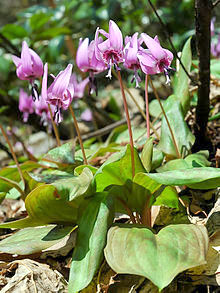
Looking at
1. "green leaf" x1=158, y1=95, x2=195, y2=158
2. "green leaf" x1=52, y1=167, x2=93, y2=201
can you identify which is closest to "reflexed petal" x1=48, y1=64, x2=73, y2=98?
"green leaf" x1=52, y1=167, x2=93, y2=201

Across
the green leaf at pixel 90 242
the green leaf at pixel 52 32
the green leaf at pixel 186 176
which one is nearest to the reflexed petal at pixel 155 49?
the green leaf at pixel 186 176

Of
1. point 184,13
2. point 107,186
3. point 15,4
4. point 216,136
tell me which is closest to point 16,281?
point 107,186

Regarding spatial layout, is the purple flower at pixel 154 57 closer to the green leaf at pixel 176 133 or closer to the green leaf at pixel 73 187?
the green leaf at pixel 73 187

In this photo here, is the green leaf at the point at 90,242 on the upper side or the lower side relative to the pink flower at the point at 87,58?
lower

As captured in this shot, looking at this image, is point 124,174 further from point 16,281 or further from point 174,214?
point 16,281

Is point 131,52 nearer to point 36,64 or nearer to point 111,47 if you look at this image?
point 111,47

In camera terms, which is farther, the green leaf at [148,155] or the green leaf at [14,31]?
the green leaf at [14,31]

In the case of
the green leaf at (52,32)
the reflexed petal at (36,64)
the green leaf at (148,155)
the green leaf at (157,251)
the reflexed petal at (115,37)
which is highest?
the reflexed petal at (115,37)
